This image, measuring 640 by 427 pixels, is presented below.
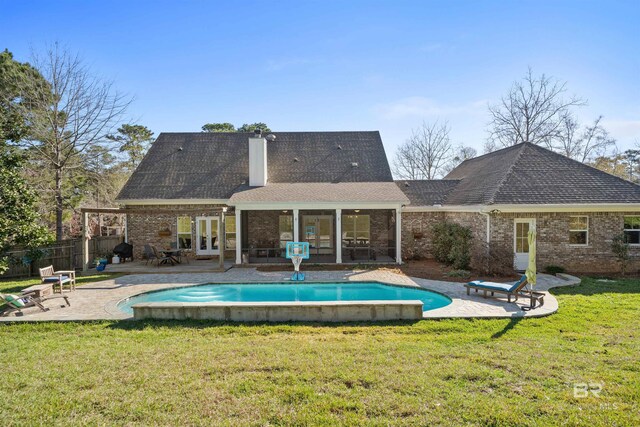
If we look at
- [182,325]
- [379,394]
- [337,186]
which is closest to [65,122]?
[337,186]

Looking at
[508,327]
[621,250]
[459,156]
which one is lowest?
[508,327]

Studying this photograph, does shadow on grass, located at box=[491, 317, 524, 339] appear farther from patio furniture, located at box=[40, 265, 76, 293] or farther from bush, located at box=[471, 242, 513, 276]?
patio furniture, located at box=[40, 265, 76, 293]

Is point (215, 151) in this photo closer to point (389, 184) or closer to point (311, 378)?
point (389, 184)

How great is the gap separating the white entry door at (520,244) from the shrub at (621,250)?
125 inches

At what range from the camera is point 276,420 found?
432 cm

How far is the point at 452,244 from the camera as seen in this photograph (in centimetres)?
1630

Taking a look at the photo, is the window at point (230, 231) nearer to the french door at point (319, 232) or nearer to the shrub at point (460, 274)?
the french door at point (319, 232)

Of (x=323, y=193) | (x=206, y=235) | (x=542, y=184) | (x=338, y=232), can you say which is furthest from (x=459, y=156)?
(x=206, y=235)

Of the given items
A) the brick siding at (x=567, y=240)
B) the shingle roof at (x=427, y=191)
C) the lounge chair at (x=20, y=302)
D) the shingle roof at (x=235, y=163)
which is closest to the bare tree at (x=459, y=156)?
the shingle roof at (x=427, y=191)

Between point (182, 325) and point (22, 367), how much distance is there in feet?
9.65

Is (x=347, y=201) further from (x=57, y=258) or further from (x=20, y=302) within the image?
(x=57, y=258)

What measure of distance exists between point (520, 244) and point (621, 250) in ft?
12.0

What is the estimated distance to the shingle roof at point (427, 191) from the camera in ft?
66.2

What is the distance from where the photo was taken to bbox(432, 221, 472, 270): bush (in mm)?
14891
